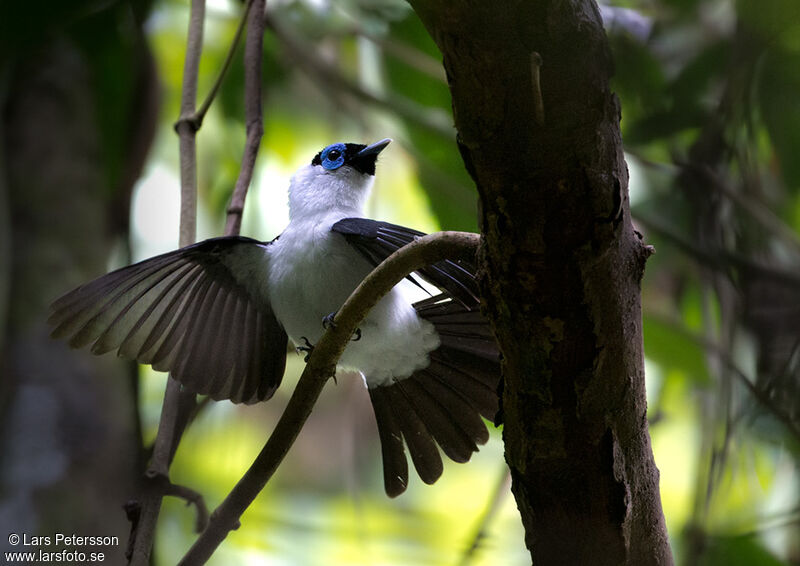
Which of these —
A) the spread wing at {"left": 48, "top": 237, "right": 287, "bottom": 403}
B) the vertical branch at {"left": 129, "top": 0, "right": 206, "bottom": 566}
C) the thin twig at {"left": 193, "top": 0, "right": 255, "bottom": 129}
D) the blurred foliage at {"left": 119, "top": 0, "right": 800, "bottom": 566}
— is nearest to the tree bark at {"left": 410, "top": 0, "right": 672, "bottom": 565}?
the blurred foliage at {"left": 119, "top": 0, "right": 800, "bottom": 566}

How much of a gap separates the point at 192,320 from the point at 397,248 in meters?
0.76

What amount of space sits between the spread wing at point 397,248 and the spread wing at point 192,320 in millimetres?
347

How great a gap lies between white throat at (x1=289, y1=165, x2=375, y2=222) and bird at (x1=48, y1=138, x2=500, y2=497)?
0.05 ft

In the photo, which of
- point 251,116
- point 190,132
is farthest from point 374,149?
point 190,132

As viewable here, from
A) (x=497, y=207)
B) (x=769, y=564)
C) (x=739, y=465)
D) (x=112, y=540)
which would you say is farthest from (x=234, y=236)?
(x=769, y=564)

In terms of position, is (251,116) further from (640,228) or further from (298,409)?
(640,228)

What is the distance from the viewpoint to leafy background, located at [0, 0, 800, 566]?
1669 millimetres

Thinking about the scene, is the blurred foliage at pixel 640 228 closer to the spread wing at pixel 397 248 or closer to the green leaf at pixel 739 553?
the green leaf at pixel 739 553

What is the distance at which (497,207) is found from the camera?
1.24 metres

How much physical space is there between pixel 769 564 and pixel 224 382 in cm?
A: 170

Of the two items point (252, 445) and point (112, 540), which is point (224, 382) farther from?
point (252, 445)

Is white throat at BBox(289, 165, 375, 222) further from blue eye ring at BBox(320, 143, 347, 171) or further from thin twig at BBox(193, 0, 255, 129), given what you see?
thin twig at BBox(193, 0, 255, 129)

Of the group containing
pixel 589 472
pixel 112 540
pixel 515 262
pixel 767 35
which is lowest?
pixel 112 540

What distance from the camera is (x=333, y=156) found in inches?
119
